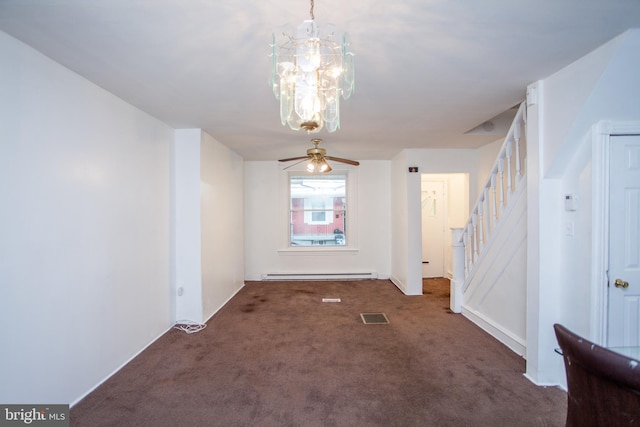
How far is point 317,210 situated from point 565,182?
4.22m

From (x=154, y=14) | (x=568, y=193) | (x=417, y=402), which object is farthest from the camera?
(x=568, y=193)

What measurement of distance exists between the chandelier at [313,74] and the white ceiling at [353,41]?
0.21 metres

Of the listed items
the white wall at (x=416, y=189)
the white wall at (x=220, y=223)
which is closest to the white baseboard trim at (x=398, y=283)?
the white wall at (x=416, y=189)

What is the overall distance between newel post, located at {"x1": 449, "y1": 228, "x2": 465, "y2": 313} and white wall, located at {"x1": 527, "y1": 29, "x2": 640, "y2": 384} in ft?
4.94

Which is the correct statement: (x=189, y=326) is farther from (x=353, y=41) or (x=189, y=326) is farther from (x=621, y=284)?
(x=621, y=284)

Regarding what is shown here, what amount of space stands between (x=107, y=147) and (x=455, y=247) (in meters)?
4.18

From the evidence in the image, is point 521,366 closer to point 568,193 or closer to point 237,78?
point 568,193

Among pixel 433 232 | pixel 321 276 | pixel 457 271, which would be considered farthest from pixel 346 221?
pixel 457 271

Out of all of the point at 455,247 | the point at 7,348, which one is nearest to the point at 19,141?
the point at 7,348

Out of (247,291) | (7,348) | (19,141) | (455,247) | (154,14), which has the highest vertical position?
(154,14)

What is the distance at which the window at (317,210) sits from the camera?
5.90 metres

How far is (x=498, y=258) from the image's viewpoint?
10.1ft

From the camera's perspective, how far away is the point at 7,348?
160cm

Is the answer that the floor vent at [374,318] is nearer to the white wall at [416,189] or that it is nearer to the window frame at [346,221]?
the white wall at [416,189]
